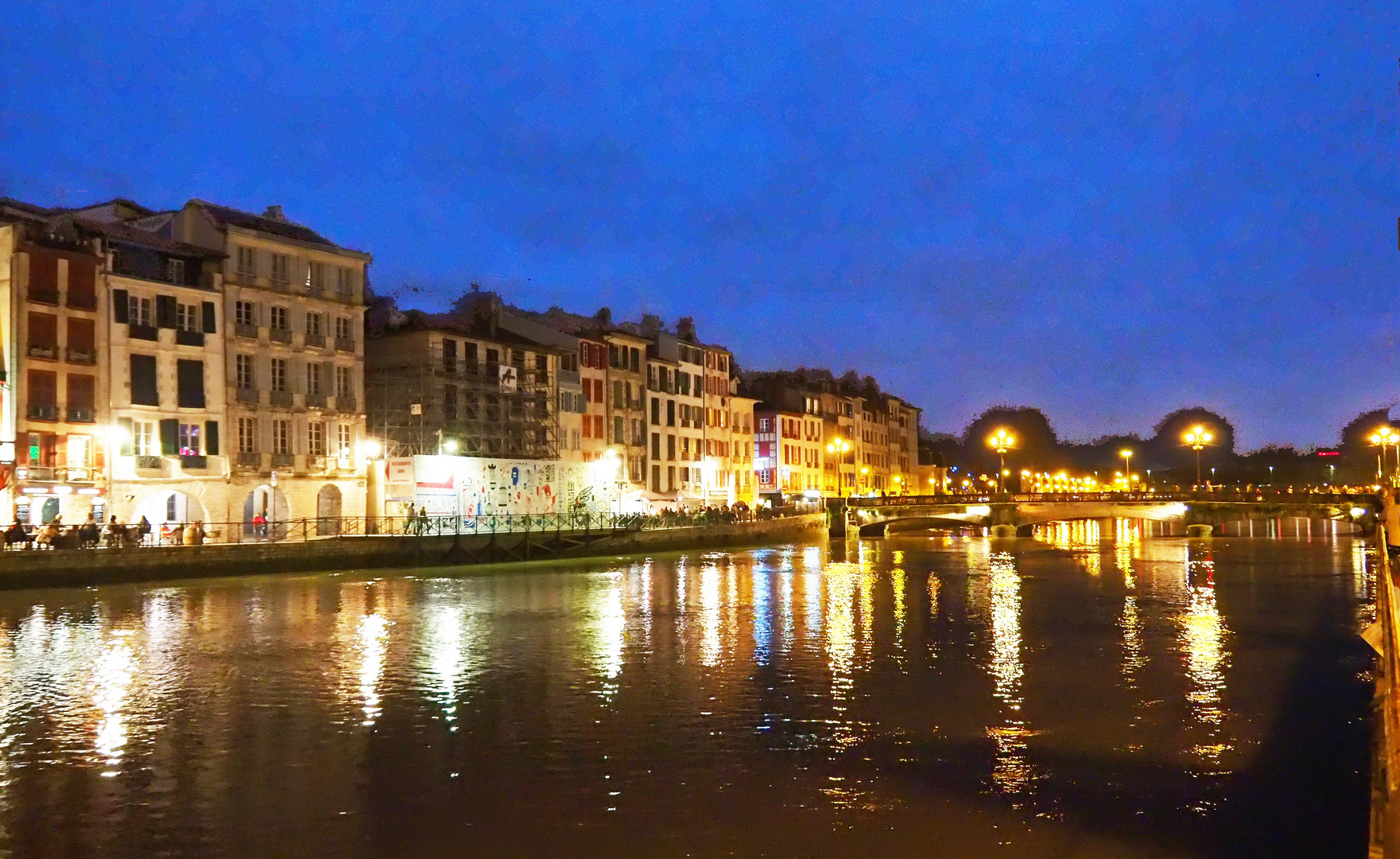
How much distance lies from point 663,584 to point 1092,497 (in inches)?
2117

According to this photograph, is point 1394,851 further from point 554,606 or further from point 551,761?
point 554,606

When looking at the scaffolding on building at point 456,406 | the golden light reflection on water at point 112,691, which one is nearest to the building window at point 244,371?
the scaffolding on building at point 456,406

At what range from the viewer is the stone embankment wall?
4309 cm

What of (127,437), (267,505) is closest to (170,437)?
(127,437)

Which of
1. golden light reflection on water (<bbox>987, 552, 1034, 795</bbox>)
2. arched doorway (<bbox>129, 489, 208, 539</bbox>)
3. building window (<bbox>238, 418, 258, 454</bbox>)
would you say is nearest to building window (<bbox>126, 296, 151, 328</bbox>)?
building window (<bbox>238, 418, 258, 454</bbox>)

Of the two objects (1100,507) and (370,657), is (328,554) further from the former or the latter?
(1100,507)

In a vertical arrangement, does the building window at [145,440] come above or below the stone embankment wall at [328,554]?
above

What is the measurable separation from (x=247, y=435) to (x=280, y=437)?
1.79m

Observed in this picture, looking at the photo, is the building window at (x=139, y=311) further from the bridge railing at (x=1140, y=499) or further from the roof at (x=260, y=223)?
the bridge railing at (x=1140, y=499)

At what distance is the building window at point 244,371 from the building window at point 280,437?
2065 millimetres

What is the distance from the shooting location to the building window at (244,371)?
57.1 metres

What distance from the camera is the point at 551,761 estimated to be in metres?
16.4

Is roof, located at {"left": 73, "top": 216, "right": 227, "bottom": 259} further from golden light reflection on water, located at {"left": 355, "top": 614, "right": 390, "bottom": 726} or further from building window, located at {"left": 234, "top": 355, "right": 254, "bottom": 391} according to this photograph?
golden light reflection on water, located at {"left": 355, "top": 614, "right": 390, "bottom": 726}

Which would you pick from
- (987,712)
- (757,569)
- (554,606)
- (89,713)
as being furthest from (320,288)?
(987,712)
